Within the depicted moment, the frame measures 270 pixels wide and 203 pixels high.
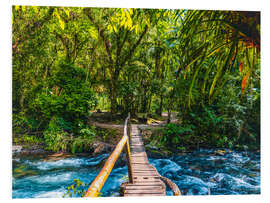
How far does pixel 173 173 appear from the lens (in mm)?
2250

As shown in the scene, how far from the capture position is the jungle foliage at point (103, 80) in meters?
2.00

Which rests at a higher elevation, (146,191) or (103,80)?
(103,80)

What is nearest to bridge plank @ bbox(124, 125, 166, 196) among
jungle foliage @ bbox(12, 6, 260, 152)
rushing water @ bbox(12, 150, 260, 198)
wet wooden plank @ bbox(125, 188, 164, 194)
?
wet wooden plank @ bbox(125, 188, 164, 194)

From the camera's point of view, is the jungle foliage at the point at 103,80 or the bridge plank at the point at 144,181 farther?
the jungle foliage at the point at 103,80

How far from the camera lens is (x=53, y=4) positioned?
1.98m

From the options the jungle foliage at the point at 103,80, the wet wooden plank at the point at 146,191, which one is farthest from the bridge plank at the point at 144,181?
the jungle foliage at the point at 103,80

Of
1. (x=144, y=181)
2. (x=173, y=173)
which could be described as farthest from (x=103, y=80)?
(x=173, y=173)

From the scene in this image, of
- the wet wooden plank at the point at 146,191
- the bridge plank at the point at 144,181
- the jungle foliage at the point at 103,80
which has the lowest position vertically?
the wet wooden plank at the point at 146,191

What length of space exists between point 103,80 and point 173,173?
1.62 m

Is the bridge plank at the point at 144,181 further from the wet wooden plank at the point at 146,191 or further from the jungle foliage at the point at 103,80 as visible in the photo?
the jungle foliage at the point at 103,80

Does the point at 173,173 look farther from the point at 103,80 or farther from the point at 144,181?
the point at 103,80

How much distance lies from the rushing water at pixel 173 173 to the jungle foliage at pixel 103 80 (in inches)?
8.5

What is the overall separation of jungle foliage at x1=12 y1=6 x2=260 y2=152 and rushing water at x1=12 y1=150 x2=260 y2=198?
0.21 metres

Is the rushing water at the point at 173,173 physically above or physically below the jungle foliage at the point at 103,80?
below
